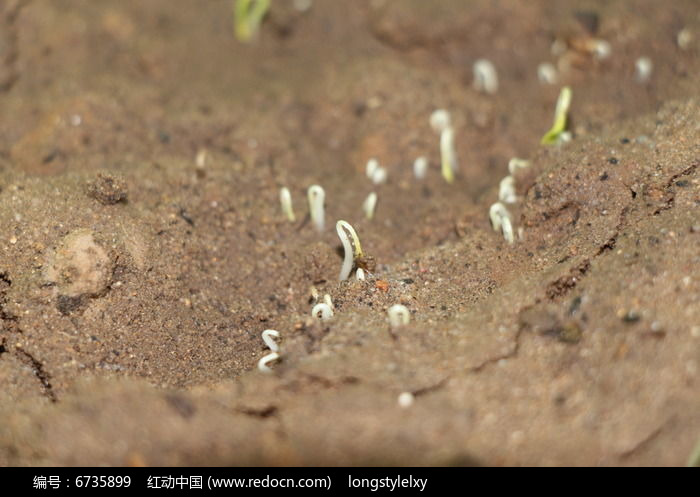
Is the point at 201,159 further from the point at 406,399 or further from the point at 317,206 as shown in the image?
the point at 406,399

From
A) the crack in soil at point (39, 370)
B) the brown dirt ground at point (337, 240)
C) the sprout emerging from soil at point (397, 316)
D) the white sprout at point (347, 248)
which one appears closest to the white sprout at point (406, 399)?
the brown dirt ground at point (337, 240)

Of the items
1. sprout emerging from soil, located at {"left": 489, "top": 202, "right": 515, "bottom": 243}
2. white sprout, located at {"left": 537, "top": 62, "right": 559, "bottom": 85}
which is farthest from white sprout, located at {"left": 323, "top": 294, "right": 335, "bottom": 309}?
white sprout, located at {"left": 537, "top": 62, "right": 559, "bottom": 85}

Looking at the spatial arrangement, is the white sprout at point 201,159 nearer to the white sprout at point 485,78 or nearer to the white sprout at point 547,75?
the white sprout at point 485,78

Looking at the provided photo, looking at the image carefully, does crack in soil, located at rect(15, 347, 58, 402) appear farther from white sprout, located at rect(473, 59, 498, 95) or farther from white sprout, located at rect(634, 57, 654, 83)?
white sprout, located at rect(634, 57, 654, 83)
